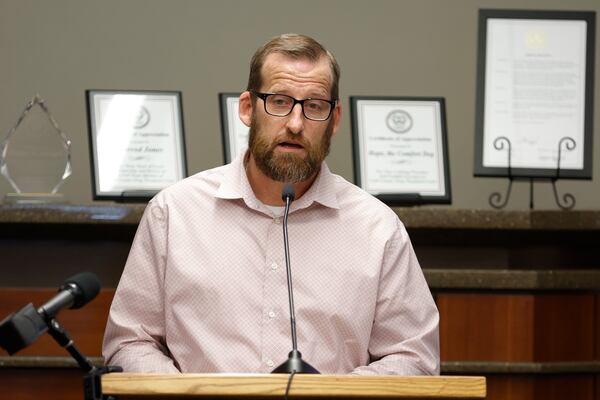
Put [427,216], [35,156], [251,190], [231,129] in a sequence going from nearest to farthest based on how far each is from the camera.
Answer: [251,190]
[427,216]
[35,156]
[231,129]

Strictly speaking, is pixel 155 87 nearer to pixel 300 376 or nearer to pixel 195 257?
pixel 195 257

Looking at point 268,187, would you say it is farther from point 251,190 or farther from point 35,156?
point 35,156

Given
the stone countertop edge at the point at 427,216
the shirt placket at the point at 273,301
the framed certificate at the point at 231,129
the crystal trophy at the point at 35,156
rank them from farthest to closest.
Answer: the framed certificate at the point at 231,129
the crystal trophy at the point at 35,156
the stone countertop edge at the point at 427,216
the shirt placket at the point at 273,301

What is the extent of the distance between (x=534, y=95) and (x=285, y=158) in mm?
1281

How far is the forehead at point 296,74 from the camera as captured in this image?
91.4 inches

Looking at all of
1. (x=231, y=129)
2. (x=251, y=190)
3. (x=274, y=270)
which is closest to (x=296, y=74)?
(x=251, y=190)

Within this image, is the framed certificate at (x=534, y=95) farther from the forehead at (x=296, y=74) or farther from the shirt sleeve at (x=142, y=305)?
the shirt sleeve at (x=142, y=305)

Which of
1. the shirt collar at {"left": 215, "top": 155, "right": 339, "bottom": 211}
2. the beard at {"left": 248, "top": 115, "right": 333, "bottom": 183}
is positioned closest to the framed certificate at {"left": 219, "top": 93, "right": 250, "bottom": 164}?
the shirt collar at {"left": 215, "top": 155, "right": 339, "bottom": 211}

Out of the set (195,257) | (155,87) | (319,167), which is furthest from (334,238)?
(155,87)

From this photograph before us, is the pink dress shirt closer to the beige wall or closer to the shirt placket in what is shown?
the shirt placket

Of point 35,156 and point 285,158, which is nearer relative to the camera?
point 285,158

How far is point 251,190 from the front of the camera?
241cm

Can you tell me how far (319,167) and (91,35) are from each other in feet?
5.10

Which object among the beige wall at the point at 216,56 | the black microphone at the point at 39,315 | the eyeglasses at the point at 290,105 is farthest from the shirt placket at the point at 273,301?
the beige wall at the point at 216,56
